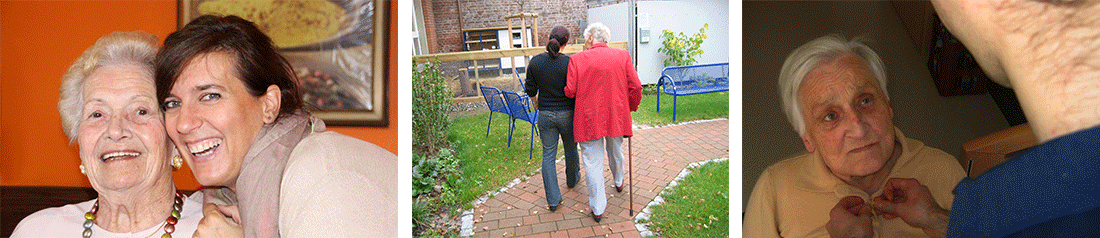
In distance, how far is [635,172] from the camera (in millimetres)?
2408

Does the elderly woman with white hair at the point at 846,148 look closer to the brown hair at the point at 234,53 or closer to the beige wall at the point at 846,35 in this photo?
the beige wall at the point at 846,35

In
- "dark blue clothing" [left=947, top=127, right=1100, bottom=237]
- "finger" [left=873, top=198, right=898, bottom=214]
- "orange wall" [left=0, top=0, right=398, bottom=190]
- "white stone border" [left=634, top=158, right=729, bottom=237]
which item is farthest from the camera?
"white stone border" [left=634, top=158, right=729, bottom=237]

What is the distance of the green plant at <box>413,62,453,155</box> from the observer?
2.64 metres

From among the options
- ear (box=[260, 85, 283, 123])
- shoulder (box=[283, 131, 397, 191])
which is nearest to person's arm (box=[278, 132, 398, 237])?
shoulder (box=[283, 131, 397, 191])

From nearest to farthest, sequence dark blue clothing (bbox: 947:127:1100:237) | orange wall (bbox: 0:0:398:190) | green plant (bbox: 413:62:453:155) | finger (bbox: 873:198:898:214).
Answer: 1. dark blue clothing (bbox: 947:127:1100:237)
2. finger (bbox: 873:198:898:214)
3. orange wall (bbox: 0:0:398:190)
4. green plant (bbox: 413:62:453:155)

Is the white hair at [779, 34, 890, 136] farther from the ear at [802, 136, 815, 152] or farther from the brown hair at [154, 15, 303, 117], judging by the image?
the brown hair at [154, 15, 303, 117]

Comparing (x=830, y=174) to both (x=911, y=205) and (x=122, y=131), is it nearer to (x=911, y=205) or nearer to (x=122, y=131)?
(x=911, y=205)

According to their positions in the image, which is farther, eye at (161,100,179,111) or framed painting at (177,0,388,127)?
framed painting at (177,0,388,127)

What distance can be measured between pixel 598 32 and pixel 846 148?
1.24 metres

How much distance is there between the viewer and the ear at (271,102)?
4.09 ft

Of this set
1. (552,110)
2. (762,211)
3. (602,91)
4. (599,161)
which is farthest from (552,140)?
(762,211)

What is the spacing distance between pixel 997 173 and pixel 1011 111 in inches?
6.7

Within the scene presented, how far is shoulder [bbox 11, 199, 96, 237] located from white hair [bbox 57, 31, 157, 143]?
24cm

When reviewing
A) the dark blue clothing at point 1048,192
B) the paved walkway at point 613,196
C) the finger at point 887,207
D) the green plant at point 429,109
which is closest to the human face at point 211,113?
the paved walkway at point 613,196
